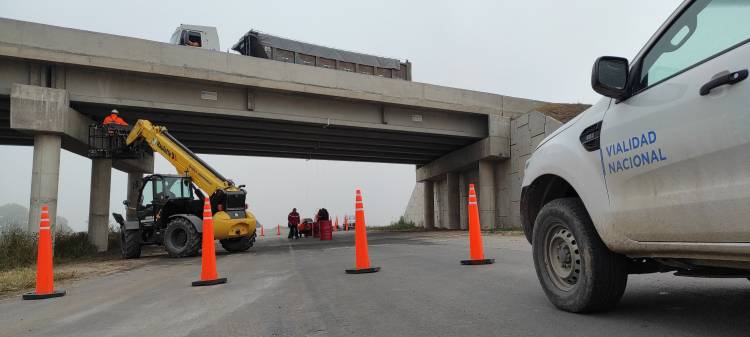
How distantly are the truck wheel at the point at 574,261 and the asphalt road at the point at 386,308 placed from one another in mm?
153

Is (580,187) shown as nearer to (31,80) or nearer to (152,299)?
(152,299)

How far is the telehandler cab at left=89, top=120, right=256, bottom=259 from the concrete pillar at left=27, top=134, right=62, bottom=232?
8.82 feet

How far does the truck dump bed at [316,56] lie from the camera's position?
2039 cm

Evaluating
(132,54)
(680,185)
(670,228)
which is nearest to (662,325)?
(670,228)

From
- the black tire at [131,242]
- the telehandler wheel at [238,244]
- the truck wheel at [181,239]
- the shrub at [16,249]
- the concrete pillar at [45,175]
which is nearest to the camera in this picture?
the shrub at [16,249]

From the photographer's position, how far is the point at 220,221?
1369cm

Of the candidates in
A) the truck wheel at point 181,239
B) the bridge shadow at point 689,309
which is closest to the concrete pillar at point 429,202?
the truck wheel at point 181,239

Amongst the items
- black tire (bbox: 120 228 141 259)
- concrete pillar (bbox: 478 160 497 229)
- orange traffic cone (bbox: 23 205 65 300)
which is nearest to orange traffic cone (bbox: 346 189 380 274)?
orange traffic cone (bbox: 23 205 65 300)

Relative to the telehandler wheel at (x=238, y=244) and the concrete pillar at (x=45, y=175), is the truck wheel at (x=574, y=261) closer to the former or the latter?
the telehandler wheel at (x=238, y=244)

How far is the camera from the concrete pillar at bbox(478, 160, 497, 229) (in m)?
26.4

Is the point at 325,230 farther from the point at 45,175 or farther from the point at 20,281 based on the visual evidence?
the point at 20,281

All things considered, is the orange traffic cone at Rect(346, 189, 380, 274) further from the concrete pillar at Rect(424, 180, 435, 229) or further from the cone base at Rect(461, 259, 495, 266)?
the concrete pillar at Rect(424, 180, 435, 229)

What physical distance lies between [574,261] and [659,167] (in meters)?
1.12

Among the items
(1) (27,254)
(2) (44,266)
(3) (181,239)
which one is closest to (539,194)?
(2) (44,266)
